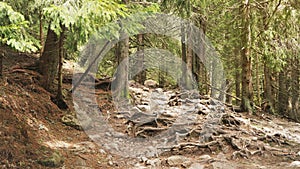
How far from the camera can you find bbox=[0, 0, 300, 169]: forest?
15.8ft

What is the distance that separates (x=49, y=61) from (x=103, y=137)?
2662 mm

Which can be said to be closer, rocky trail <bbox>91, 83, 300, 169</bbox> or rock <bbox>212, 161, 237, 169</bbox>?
rock <bbox>212, 161, 237, 169</bbox>

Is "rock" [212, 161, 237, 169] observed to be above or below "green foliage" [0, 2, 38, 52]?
below

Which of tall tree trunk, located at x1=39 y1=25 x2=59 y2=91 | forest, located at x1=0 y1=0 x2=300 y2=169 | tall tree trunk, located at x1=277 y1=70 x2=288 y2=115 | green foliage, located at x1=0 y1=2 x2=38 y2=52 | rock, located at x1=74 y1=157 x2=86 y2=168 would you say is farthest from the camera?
tall tree trunk, located at x1=277 y1=70 x2=288 y2=115

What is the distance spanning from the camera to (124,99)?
10.1 meters

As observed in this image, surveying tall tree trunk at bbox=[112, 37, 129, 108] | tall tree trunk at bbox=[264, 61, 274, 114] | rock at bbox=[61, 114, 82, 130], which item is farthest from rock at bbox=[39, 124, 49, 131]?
tall tree trunk at bbox=[264, 61, 274, 114]

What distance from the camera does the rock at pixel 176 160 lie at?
5.96 m

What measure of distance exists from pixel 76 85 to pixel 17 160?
18.8 feet

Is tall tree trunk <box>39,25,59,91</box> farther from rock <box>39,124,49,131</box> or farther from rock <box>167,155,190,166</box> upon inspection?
rock <box>167,155,190,166</box>

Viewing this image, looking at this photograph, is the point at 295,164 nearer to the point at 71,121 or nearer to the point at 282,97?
the point at 71,121

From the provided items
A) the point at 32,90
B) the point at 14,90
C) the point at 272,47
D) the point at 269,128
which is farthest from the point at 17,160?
the point at 272,47

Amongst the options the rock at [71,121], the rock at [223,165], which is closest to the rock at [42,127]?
the rock at [71,121]

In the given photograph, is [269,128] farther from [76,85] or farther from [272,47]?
[76,85]

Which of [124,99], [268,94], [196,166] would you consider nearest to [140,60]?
[124,99]
